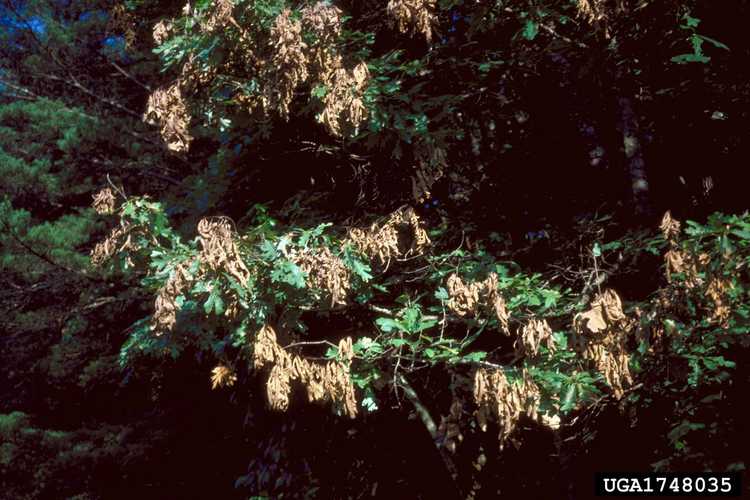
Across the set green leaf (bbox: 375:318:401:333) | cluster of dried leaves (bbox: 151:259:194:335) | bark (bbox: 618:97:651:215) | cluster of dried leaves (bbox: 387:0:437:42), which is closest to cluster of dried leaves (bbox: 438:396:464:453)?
green leaf (bbox: 375:318:401:333)

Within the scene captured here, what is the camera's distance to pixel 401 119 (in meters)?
4.66

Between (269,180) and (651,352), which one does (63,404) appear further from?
(651,352)

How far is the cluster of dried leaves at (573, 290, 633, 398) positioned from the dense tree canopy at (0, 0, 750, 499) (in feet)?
0.05

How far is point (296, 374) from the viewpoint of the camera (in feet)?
12.8

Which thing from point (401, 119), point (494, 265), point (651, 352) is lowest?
point (651, 352)

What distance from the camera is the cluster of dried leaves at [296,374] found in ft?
12.4

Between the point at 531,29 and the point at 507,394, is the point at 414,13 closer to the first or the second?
the point at 531,29

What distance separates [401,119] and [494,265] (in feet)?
4.07

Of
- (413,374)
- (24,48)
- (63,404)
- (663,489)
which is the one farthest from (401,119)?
(63,404)

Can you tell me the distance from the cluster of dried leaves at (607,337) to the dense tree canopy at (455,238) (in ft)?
0.05

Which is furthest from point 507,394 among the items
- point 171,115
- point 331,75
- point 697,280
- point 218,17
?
point 218,17

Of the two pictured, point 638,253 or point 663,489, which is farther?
point 638,253

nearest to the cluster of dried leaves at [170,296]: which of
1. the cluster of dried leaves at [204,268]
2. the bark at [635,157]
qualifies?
the cluster of dried leaves at [204,268]

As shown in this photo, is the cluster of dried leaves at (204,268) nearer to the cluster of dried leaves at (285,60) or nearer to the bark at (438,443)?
the cluster of dried leaves at (285,60)
